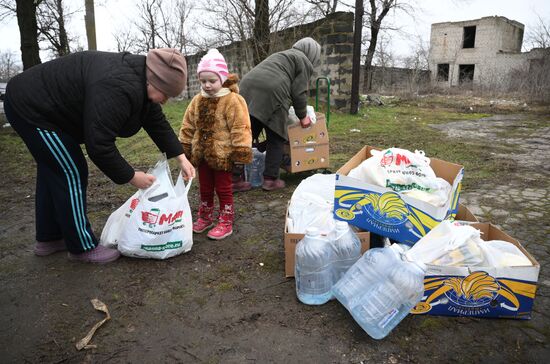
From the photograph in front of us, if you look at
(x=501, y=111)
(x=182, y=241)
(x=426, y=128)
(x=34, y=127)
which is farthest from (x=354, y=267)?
(x=501, y=111)

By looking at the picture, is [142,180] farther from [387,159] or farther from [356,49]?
[356,49]

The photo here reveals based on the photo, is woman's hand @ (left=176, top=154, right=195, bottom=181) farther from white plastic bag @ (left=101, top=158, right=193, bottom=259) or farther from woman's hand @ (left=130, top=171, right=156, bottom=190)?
woman's hand @ (left=130, top=171, right=156, bottom=190)

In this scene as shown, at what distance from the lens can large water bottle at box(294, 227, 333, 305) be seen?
198 cm

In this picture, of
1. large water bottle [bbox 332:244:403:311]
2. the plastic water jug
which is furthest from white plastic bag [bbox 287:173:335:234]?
the plastic water jug

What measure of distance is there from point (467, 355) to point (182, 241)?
170 centimetres

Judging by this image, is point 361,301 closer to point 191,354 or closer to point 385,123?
point 191,354

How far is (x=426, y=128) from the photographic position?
24.8 ft

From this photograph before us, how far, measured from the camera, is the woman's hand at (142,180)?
2188mm

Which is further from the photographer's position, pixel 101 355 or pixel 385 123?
pixel 385 123

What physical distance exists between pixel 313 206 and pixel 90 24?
24.4 ft

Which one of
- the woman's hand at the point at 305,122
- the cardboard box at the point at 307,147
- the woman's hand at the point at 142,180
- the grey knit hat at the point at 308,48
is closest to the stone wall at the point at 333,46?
the grey knit hat at the point at 308,48

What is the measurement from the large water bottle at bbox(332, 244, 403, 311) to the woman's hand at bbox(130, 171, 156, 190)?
1257 millimetres

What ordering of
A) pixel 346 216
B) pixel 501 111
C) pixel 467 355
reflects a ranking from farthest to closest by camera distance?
pixel 501 111 < pixel 346 216 < pixel 467 355

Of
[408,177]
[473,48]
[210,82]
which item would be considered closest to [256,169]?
[210,82]
